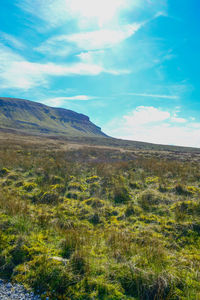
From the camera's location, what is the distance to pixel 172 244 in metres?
4.56

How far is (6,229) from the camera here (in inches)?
171

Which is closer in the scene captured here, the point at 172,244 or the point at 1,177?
the point at 172,244

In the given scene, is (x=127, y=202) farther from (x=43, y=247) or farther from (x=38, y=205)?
(x=43, y=247)

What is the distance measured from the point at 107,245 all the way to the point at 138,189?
19.9ft

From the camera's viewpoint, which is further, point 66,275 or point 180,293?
point 66,275

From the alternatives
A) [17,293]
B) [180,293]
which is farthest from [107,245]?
[17,293]

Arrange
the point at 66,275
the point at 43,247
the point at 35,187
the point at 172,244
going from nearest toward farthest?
the point at 66,275 → the point at 43,247 → the point at 172,244 → the point at 35,187

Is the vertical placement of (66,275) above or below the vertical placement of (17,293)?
above

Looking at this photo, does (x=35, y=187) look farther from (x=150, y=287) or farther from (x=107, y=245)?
(x=150, y=287)

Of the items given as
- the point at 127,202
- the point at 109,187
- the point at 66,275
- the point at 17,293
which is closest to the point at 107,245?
the point at 66,275

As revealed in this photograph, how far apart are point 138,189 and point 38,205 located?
6.12 metres

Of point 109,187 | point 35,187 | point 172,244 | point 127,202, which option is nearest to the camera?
point 172,244

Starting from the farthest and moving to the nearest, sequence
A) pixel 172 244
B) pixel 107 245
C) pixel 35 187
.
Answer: pixel 35 187 < pixel 172 244 < pixel 107 245

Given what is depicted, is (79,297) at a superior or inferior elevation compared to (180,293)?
inferior
